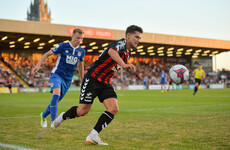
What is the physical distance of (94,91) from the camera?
177 inches

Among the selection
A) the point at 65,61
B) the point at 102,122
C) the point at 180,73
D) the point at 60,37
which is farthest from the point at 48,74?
the point at 102,122

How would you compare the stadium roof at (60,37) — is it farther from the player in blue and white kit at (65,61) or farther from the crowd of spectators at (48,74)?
the player in blue and white kit at (65,61)

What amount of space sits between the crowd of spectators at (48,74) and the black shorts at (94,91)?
104 ft

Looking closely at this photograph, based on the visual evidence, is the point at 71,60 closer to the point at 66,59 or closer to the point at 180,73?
the point at 66,59

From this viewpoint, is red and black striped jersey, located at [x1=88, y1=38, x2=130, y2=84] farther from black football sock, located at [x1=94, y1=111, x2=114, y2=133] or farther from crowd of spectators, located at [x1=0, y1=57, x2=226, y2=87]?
crowd of spectators, located at [x1=0, y1=57, x2=226, y2=87]

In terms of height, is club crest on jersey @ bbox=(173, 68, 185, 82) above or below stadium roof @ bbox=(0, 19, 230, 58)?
below

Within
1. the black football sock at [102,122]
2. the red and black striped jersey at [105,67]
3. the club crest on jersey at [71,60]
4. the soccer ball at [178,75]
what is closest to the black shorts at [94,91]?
the red and black striped jersey at [105,67]

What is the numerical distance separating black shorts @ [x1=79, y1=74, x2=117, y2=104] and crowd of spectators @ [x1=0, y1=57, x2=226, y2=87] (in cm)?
3181

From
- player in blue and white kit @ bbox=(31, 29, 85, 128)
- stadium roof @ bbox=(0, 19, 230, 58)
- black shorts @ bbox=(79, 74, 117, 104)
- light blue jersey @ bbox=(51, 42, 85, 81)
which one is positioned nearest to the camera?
black shorts @ bbox=(79, 74, 117, 104)

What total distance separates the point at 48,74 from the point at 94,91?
39.4m

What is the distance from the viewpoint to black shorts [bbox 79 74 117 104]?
450cm

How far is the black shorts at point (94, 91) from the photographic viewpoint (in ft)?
14.8

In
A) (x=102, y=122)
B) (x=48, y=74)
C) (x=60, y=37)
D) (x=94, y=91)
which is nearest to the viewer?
(x=102, y=122)

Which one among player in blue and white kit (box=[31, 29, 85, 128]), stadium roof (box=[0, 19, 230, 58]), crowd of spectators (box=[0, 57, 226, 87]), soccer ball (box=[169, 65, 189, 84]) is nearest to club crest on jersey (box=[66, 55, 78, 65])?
player in blue and white kit (box=[31, 29, 85, 128])
